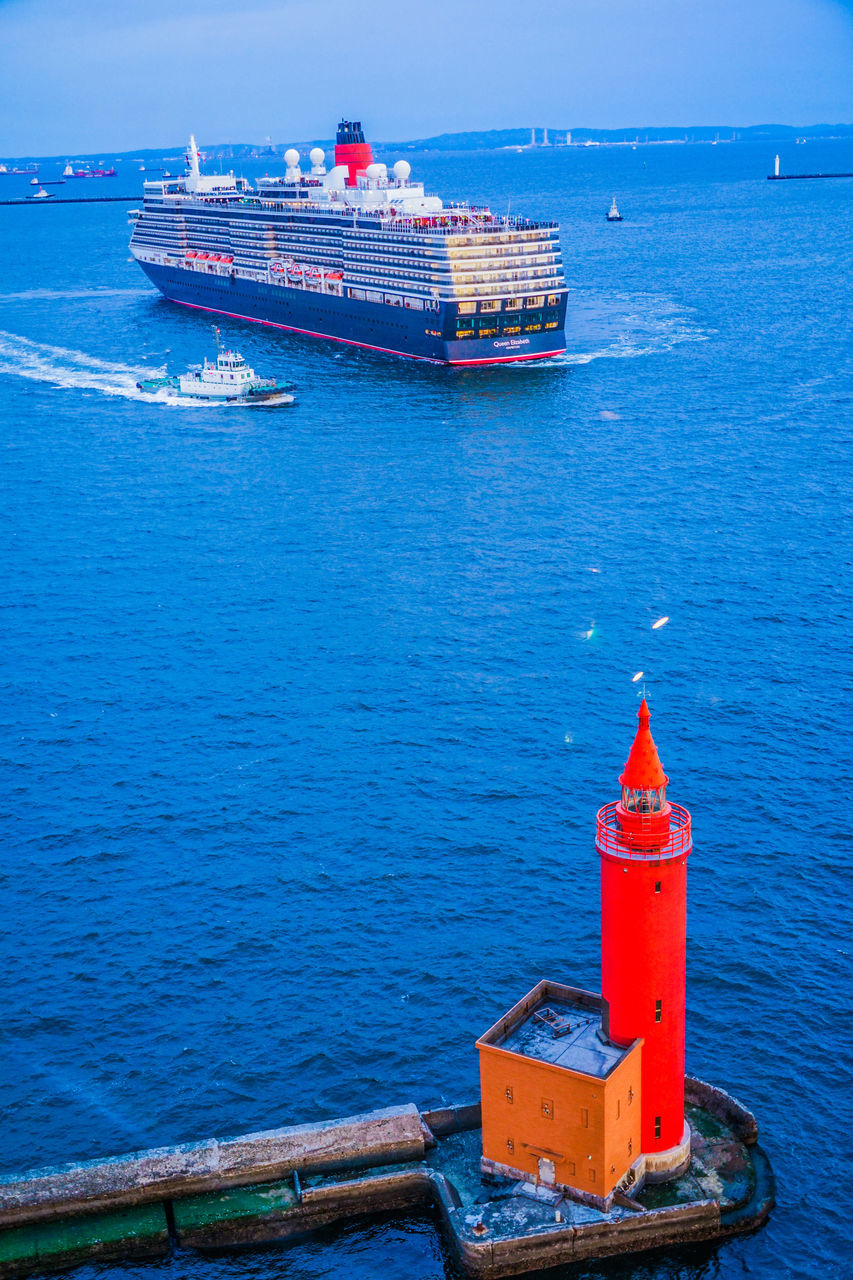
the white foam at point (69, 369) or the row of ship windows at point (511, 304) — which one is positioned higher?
the row of ship windows at point (511, 304)

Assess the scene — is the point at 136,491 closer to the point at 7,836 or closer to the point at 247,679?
the point at 247,679

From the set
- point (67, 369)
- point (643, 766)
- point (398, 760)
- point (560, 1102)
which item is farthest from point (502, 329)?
point (560, 1102)

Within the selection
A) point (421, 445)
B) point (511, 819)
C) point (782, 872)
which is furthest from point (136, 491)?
point (782, 872)

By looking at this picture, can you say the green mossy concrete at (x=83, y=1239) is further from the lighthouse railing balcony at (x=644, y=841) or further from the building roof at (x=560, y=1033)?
the lighthouse railing balcony at (x=644, y=841)

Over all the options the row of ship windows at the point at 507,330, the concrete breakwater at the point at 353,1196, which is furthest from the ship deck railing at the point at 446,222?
the concrete breakwater at the point at 353,1196

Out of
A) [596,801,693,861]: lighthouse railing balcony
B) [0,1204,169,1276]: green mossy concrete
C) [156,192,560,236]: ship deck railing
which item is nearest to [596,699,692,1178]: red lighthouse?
[596,801,693,861]: lighthouse railing balcony

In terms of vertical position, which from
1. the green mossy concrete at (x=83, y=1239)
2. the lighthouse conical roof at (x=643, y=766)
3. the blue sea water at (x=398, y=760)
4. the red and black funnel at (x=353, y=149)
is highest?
the red and black funnel at (x=353, y=149)

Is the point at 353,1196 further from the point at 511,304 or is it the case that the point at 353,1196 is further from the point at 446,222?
the point at 446,222

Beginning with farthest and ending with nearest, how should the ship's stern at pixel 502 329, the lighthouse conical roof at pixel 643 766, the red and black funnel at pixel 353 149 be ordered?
1. the red and black funnel at pixel 353 149
2. the ship's stern at pixel 502 329
3. the lighthouse conical roof at pixel 643 766
